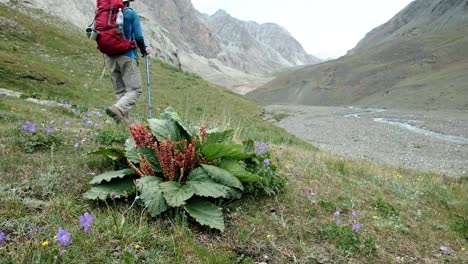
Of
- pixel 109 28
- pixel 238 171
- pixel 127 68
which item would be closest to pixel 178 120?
pixel 238 171

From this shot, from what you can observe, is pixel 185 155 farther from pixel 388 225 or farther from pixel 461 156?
pixel 461 156

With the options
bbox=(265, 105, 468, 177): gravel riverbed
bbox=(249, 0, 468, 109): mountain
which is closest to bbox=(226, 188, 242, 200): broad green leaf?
bbox=(265, 105, 468, 177): gravel riverbed

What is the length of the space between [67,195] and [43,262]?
144 centimetres

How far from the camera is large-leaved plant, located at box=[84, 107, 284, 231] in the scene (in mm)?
4234

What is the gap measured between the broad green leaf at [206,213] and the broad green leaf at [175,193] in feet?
0.49

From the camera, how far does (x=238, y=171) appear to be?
4746mm

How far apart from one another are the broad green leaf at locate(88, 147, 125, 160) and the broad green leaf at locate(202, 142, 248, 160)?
1169mm

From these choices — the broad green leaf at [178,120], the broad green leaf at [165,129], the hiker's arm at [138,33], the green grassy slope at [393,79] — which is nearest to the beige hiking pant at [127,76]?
the hiker's arm at [138,33]

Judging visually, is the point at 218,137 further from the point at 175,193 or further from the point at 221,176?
the point at 175,193

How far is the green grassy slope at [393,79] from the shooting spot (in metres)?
78.7

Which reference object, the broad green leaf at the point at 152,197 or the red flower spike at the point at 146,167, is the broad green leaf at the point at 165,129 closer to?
the red flower spike at the point at 146,167

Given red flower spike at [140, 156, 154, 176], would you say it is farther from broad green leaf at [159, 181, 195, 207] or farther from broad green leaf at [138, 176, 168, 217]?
broad green leaf at [159, 181, 195, 207]

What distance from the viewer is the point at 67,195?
173 inches

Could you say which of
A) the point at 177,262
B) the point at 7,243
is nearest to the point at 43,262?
the point at 7,243
